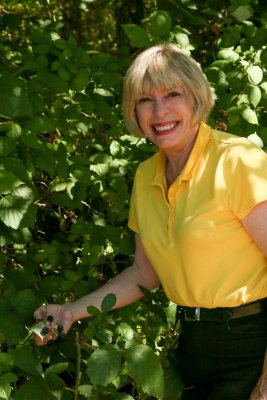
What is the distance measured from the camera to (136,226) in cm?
271

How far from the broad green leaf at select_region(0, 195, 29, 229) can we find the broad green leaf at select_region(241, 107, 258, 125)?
1.13m

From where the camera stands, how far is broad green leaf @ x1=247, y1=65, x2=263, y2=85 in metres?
3.31

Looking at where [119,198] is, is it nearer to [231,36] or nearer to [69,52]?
[69,52]

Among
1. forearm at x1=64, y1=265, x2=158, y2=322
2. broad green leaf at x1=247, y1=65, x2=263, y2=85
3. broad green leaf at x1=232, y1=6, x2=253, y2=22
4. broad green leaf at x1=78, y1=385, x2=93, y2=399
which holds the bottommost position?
broad green leaf at x1=78, y1=385, x2=93, y2=399

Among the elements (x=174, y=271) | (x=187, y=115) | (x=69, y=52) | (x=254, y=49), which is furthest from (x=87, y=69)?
(x=174, y=271)

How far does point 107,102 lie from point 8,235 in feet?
3.44

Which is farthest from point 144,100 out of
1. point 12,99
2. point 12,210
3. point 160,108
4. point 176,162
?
point 12,210

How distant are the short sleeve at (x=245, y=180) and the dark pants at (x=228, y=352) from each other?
14.7 inches

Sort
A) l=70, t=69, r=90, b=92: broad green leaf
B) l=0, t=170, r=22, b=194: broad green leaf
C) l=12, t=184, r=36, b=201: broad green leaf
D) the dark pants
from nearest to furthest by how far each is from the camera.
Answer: the dark pants → l=0, t=170, r=22, b=194: broad green leaf → l=12, t=184, r=36, b=201: broad green leaf → l=70, t=69, r=90, b=92: broad green leaf

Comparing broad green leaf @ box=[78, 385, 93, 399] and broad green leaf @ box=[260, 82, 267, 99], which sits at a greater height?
broad green leaf @ box=[260, 82, 267, 99]

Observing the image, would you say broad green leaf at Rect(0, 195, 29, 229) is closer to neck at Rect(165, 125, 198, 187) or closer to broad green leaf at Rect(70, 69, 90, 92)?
neck at Rect(165, 125, 198, 187)

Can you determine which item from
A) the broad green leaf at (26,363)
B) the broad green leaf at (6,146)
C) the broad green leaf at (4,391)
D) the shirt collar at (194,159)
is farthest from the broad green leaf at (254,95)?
the broad green leaf at (4,391)

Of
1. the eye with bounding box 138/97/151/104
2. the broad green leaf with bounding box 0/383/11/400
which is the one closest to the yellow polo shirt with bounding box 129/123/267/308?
the eye with bounding box 138/97/151/104

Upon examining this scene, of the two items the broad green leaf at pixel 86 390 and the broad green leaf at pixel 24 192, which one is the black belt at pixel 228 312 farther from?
the broad green leaf at pixel 24 192
